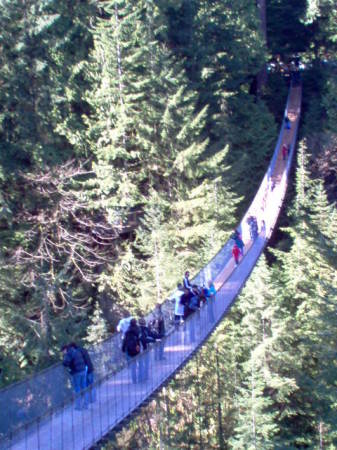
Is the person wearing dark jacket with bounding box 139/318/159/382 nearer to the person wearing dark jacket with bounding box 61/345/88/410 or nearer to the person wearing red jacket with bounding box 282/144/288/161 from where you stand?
the person wearing dark jacket with bounding box 61/345/88/410

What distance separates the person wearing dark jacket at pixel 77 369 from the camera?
6.68 m

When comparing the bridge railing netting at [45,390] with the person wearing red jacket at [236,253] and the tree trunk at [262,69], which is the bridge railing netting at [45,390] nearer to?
the person wearing red jacket at [236,253]

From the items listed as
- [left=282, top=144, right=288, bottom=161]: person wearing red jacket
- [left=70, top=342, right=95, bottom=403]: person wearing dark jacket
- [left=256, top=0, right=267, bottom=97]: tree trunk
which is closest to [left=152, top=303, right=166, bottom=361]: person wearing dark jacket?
[left=70, top=342, right=95, bottom=403]: person wearing dark jacket

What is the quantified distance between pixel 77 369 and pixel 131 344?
35.0 inches

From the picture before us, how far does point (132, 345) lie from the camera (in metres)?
7.47

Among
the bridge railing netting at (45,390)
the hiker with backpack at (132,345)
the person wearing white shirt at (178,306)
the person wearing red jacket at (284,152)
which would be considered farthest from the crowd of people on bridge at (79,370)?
the person wearing red jacket at (284,152)

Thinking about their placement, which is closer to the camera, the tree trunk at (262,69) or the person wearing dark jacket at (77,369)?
the person wearing dark jacket at (77,369)

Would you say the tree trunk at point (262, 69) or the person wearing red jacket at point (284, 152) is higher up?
the tree trunk at point (262, 69)

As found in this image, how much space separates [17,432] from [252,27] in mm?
18263

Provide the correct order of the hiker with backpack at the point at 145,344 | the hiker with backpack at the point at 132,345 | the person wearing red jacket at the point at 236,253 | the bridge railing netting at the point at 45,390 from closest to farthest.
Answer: the bridge railing netting at the point at 45,390 < the hiker with backpack at the point at 132,345 < the hiker with backpack at the point at 145,344 < the person wearing red jacket at the point at 236,253

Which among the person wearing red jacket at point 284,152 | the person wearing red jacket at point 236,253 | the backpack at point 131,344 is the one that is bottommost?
the backpack at point 131,344

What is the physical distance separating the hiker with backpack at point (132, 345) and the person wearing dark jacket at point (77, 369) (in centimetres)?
76

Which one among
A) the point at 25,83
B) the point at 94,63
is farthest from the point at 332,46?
the point at 25,83

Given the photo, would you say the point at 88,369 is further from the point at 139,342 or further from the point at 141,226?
the point at 141,226
